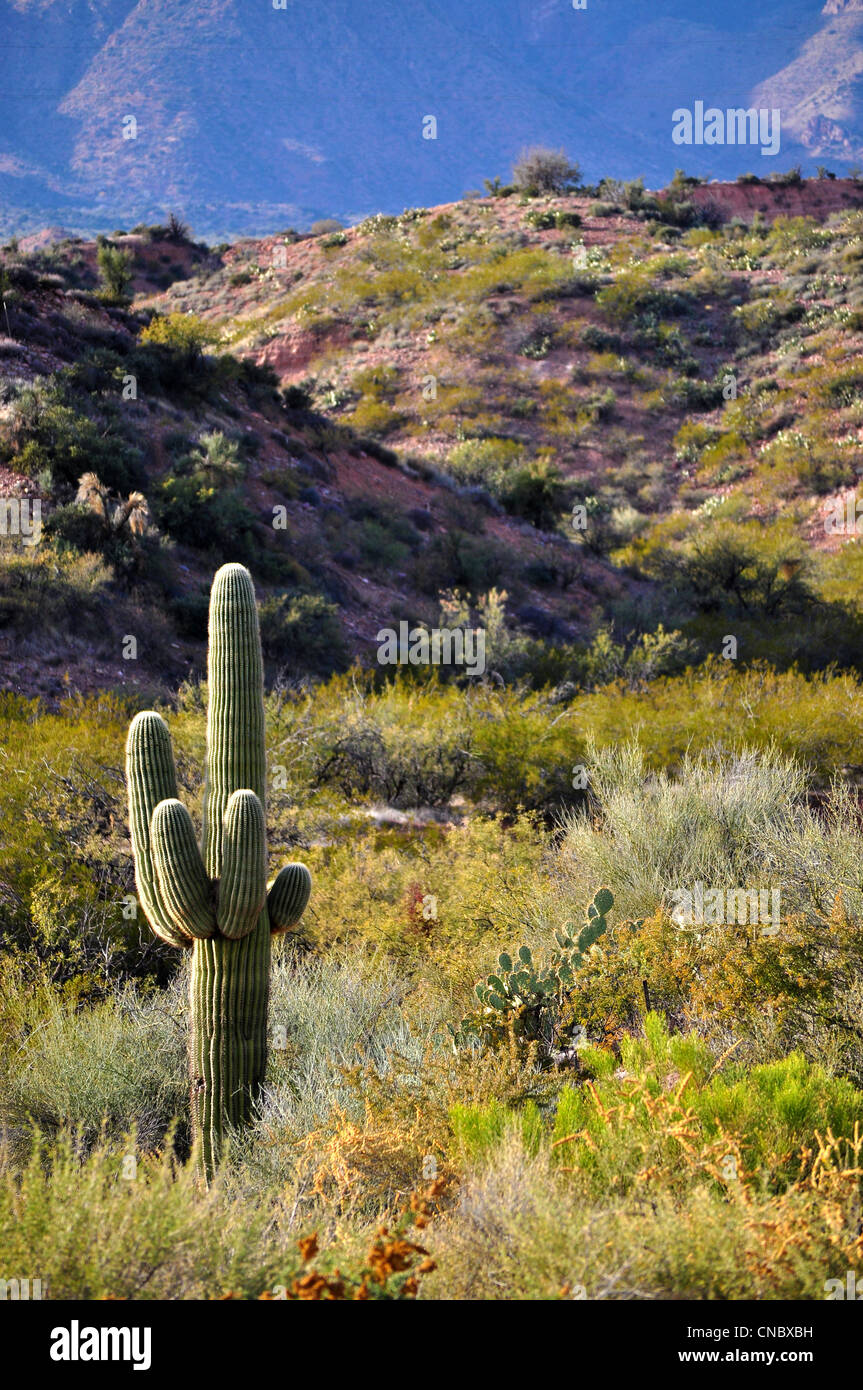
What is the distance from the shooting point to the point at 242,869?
425 cm

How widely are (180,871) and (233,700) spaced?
909 mm

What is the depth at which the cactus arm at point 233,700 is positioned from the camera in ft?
15.3

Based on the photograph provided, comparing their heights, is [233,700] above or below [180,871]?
above

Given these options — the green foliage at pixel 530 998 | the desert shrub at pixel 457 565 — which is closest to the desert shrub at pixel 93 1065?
the green foliage at pixel 530 998

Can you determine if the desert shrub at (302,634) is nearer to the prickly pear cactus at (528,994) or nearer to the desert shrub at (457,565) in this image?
the desert shrub at (457,565)

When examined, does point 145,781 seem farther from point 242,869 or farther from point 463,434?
point 463,434

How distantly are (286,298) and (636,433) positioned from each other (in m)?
18.3

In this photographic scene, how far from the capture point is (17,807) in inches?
264

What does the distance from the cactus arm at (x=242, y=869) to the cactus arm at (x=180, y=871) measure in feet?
0.29

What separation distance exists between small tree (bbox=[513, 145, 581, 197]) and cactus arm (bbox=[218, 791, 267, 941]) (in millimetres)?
48713

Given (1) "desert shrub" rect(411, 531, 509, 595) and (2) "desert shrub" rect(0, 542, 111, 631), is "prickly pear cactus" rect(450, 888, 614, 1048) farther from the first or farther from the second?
(1) "desert shrub" rect(411, 531, 509, 595)

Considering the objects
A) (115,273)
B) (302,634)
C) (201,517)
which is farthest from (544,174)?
(302,634)
